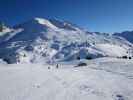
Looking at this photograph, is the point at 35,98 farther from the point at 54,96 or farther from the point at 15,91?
the point at 15,91

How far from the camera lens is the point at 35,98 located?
1073 cm

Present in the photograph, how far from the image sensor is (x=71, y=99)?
10.7 metres

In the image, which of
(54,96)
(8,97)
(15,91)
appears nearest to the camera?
(8,97)

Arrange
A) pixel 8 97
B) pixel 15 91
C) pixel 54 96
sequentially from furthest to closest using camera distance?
pixel 15 91 < pixel 54 96 < pixel 8 97

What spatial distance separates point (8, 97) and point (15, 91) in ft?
4.74

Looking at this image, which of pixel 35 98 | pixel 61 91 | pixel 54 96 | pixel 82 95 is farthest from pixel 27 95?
pixel 82 95

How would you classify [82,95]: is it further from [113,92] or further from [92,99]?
[113,92]

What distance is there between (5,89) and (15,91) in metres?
0.87

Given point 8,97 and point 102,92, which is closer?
point 8,97

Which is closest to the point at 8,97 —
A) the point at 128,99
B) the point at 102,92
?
the point at 102,92

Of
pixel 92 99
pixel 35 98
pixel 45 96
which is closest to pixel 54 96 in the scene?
pixel 45 96

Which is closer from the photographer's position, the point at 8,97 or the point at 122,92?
the point at 8,97

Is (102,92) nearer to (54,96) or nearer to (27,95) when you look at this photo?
(54,96)

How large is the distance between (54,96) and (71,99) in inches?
47.5
